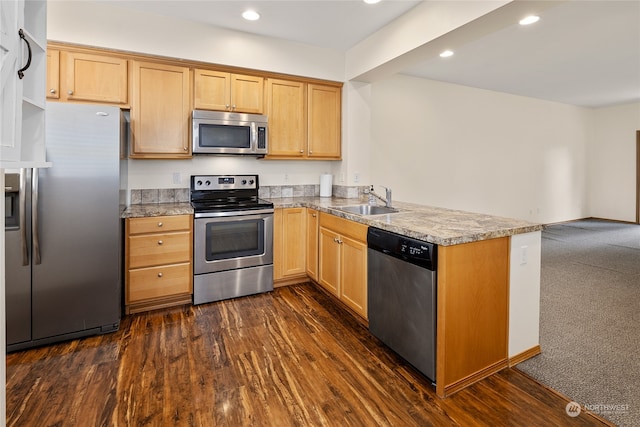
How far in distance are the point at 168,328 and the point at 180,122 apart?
187 centimetres

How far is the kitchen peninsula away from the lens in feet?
5.98

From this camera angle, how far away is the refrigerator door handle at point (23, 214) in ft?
7.11

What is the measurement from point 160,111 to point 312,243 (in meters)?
1.92

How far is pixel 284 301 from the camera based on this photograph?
3.21m

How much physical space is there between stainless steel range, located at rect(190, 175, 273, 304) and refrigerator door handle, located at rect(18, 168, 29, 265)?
1.14 m

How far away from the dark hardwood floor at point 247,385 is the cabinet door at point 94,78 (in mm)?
1944

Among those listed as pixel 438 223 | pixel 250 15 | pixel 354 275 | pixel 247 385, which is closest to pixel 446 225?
pixel 438 223

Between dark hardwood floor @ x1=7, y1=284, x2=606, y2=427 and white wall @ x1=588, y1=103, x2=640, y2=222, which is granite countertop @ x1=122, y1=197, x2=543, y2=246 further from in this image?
white wall @ x1=588, y1=103, x2=640, y2=222

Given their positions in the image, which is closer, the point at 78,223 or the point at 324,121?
the point at 78,223

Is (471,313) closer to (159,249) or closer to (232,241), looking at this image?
(232,241)

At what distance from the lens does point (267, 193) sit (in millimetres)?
3986

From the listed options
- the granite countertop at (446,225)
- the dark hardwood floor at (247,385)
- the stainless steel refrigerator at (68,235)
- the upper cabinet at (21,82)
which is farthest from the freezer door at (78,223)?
the granite countertop at (446,225)

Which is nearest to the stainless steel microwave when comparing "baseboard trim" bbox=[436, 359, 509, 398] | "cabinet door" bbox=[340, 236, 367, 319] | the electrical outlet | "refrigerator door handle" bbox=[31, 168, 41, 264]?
"refrigerator door handle" bbox=[31, 168, 41, 264]

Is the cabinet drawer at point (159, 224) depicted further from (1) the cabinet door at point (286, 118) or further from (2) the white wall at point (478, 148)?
(2) the white wall at point (478, 148)
